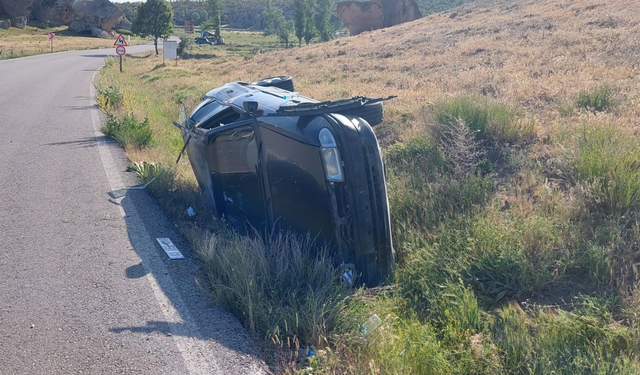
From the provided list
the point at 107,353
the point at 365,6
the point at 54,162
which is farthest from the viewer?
the point at 365,6

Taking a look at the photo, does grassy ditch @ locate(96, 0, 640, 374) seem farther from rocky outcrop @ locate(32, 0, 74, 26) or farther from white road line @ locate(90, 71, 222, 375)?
rocky outcrop @ locate(32, 0, 74, 26)

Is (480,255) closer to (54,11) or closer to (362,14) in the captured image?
(362,14)

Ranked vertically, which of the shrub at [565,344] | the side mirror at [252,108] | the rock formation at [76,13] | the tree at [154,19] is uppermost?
the rock formation at [76,13]

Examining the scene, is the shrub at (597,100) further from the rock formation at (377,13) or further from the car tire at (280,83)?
the rock formation at (377,13)

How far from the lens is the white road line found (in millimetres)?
3717

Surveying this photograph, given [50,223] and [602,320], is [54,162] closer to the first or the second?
[50,223]

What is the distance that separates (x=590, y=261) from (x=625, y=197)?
37.9 inches

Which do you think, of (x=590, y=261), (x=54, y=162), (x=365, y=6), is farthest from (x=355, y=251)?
(x=365, y=6)

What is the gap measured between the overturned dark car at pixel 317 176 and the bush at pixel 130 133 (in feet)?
15.4

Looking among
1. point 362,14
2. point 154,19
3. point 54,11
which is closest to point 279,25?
point 362,14

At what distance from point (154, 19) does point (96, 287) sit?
50167mm

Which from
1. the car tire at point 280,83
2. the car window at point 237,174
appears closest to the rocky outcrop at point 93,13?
the car tire at point 280,83

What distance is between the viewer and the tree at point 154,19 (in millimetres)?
50562

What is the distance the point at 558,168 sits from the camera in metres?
6.33
